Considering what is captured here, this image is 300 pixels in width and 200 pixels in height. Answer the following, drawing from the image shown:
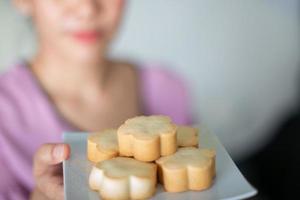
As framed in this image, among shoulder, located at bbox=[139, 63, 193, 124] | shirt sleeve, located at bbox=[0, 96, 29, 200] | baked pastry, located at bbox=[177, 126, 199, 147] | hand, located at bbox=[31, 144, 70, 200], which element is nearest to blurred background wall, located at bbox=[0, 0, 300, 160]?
shoulder, located at bbox=[139, 63, 193, 124]

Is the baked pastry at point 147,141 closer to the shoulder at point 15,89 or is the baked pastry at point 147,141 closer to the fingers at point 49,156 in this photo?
the fingers at point 49,156

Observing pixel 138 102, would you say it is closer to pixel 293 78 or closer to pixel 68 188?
pixel 293 78

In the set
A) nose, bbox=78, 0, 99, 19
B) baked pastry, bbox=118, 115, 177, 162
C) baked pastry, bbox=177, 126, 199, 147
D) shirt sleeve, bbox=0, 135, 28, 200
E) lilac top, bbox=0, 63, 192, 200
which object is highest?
nose, bbox=78, 0, 99, 19

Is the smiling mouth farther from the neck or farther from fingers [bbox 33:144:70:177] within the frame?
fingers [bbox 33:144:70:177]

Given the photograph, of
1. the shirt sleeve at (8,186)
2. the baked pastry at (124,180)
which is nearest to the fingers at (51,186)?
the baked pastry at (124,180)

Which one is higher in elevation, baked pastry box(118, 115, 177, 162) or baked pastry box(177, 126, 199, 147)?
baked pastry box(118, 115, 177, 162)

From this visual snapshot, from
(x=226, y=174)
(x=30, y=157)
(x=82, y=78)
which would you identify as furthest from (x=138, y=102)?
(x=226, y=174)
